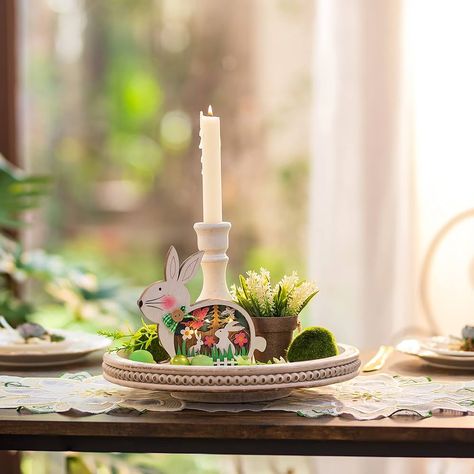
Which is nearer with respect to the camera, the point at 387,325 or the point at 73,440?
the point at 73,440

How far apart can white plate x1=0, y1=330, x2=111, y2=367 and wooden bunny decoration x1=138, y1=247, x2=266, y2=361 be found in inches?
13.6

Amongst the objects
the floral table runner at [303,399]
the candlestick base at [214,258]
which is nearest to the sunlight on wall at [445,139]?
the floral table runner at [303,399]

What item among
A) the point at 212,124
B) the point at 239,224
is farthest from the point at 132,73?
the point at 212,124

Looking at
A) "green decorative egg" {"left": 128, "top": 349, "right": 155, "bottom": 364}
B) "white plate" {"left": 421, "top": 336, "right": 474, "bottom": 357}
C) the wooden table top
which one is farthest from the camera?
"white plate" {"left": 421, "top": 336, "right": 474, "bottom": 357}

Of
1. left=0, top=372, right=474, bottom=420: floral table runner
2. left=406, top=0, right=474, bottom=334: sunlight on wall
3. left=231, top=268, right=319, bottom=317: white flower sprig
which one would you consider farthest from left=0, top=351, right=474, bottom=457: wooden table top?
left=406, top=0, right=474, bottom=334: sunlight on wall

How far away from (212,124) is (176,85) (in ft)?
12.5

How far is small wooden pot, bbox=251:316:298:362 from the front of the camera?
106 centimetres

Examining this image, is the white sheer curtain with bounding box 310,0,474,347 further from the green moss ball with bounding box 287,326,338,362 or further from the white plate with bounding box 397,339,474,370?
the green moss ball with bounding box 287,326,338,362

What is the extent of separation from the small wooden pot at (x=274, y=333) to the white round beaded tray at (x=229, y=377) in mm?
65

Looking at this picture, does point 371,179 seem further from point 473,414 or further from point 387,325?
point 473,414

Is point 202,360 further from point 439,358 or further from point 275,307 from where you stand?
point 439,358

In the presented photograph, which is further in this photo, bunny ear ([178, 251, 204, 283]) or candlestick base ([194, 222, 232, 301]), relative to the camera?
candlestick base ([194, 222, 232, 301])

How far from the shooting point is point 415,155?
7.38 feet

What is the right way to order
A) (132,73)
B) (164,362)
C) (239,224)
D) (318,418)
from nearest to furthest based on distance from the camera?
(318,418), (164,362), (239,224), (132,73)
